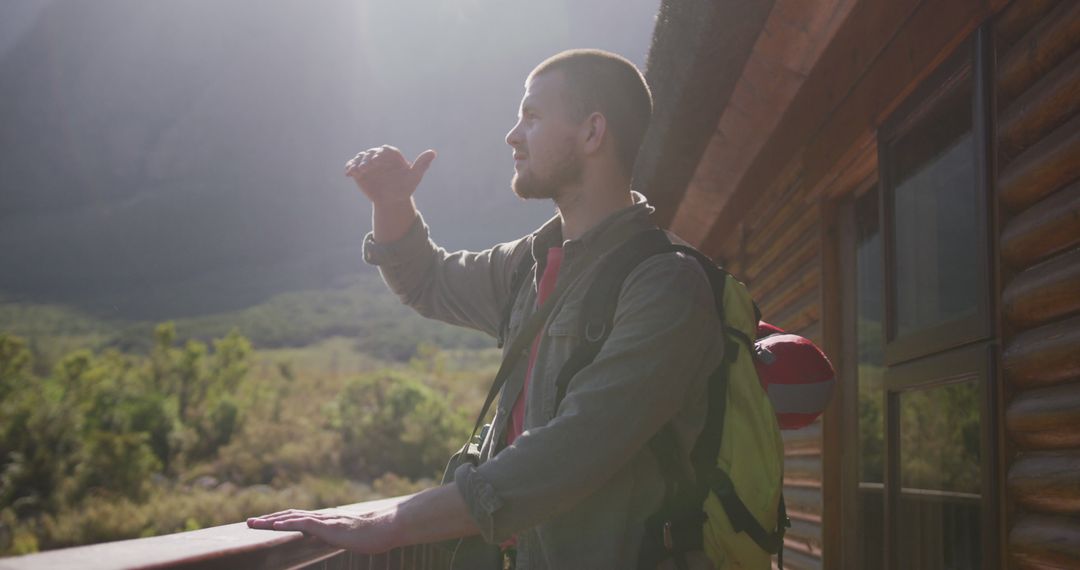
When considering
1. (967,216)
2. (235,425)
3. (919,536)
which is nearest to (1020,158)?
(967,216)

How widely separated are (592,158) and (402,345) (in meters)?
107

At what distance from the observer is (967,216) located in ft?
8.14

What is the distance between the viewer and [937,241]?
2686mm

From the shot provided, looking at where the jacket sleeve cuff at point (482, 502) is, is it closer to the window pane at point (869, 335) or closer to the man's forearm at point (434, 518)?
the man's forearm at point (434, 518)

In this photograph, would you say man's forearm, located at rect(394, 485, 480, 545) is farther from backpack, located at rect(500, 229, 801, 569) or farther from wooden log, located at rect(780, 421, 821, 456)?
wooden log, located at rect(780, 421, 821, 456)

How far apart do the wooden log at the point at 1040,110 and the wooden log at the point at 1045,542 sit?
29.7 inches

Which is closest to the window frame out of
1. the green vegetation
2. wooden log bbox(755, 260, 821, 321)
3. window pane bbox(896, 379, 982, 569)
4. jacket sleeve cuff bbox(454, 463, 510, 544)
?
window pane bbox(896, 379, 982, 569)

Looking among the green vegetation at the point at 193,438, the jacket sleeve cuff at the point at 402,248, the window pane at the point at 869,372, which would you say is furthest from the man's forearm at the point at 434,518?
the green vegetation at the point at 193,438

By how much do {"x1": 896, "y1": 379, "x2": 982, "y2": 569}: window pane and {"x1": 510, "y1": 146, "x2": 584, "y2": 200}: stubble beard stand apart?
107 centimetres

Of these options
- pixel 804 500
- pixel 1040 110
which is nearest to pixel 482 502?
pixel 1040 110

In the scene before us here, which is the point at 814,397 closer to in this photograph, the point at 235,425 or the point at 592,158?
the point at 592,158

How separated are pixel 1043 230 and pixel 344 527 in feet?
4.71

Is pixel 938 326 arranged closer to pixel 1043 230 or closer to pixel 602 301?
pixel 1043 230

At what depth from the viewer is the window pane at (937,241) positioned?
8.08 feet
